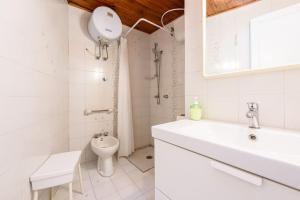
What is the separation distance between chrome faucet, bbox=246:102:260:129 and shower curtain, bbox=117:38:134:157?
5.46 feet

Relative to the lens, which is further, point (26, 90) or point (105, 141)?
point (105, 141)

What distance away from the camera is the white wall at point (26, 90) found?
637 mm

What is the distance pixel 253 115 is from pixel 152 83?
1.96 meters

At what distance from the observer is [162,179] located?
771 mm

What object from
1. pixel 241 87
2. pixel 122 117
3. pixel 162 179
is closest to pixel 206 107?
pixel 241 87

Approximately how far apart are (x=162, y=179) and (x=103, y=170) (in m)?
1.18

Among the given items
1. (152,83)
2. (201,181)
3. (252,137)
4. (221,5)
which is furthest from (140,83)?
(201,181)

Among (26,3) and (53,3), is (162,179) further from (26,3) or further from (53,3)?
→ (53,3)

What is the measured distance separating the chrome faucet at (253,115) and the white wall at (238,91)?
4cm

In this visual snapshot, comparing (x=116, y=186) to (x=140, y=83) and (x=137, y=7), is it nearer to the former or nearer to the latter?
(x=140, y=83)

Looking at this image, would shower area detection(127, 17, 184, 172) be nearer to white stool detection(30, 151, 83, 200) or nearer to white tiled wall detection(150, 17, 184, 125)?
white tiled wall detection(150, 17, 184, 125)

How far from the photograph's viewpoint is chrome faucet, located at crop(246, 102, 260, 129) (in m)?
0.79

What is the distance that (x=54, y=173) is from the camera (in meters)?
0.94

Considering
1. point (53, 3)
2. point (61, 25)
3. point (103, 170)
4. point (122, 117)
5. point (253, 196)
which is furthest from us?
point (122, 117)
